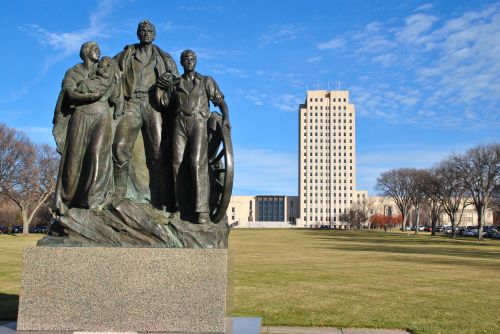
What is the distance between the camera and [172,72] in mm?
7828

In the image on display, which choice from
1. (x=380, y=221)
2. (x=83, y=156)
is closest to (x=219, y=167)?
(x=83, y=156)

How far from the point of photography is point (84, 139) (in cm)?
696

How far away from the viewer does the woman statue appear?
271 inches

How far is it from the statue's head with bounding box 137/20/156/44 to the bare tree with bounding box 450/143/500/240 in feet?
159

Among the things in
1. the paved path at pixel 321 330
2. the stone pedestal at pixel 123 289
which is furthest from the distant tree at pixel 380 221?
the stone pedestal at pixel 123 289

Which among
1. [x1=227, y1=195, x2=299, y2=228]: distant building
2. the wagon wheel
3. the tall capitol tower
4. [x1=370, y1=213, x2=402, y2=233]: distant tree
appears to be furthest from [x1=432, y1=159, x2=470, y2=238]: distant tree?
[x1=227, y1=195, x2=299, y2=228]: distant building

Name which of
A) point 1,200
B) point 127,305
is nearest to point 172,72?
point 127,305

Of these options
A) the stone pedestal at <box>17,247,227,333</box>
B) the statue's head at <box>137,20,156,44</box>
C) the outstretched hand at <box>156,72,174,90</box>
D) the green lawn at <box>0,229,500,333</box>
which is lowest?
the green lawn at <box>0,229,500,333</box>

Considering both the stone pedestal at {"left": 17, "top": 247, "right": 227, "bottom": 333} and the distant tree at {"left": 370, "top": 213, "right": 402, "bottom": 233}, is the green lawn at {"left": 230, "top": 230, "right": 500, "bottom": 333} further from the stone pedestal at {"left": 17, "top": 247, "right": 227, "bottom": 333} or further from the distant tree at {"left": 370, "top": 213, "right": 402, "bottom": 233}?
the distant tree at {"left": 370, "top": 213, "right": 402, "bottom": 233}

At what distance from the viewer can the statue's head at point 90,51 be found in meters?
7.25

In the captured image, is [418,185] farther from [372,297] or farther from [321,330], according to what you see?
[321,330]

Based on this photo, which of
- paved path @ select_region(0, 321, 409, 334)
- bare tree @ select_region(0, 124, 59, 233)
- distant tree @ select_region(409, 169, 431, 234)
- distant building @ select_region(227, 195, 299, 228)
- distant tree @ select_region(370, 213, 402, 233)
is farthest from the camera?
distant building @ select_region(227, 195, 299, 228)

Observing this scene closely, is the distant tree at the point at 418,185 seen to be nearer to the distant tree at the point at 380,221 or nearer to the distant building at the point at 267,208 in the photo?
the distant tree at the point at 380,221

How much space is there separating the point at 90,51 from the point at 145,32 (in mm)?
920
